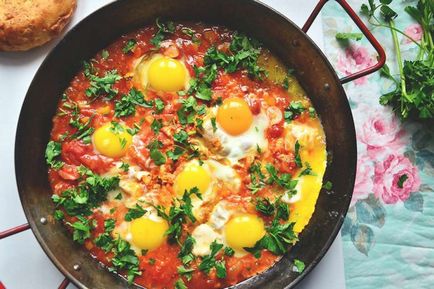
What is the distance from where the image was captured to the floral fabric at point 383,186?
4512mm

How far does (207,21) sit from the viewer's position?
4.48 metres

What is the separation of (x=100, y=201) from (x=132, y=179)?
0.26 metres

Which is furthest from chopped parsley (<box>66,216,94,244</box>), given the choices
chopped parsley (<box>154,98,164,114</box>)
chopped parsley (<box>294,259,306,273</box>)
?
chopped parsley (<box>294,259,306,273</box>)

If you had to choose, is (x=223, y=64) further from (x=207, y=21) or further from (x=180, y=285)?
(x=180, y=285)

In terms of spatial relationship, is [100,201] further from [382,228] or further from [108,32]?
[382,228]

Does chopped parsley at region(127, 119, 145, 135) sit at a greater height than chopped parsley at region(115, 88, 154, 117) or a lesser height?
lesser

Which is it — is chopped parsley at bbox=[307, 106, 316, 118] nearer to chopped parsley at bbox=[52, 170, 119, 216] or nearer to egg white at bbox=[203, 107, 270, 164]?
egg white at bbox=[203, 107, 270, 164]

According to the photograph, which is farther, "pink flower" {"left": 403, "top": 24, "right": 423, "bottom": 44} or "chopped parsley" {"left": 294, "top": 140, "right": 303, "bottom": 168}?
"pink flower" {"left": 403, "top": 24, "right": 423, "bottom": 44}

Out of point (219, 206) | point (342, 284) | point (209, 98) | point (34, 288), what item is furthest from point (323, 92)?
point (34, 288)

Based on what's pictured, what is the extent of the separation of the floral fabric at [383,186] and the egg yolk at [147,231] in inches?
52.4

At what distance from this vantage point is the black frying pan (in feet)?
→ 13.5

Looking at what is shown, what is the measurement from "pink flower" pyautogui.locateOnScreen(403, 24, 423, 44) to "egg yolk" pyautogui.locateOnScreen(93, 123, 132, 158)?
219 centimetres

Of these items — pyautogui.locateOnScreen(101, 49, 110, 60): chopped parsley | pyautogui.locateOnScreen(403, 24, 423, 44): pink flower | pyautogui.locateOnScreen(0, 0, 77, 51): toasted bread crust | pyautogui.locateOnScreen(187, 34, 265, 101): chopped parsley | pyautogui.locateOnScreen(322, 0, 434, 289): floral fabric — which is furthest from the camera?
pyautogui.locateOnScreen(403, 24, 423, 44): pink flower

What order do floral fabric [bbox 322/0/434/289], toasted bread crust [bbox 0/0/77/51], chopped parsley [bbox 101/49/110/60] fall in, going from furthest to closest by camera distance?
floral fabric [bbox 322/0/434/289] < chopped parsley [bbox 101/49/110/60] < toasted bread crust [bbox 0/0/77/51]
